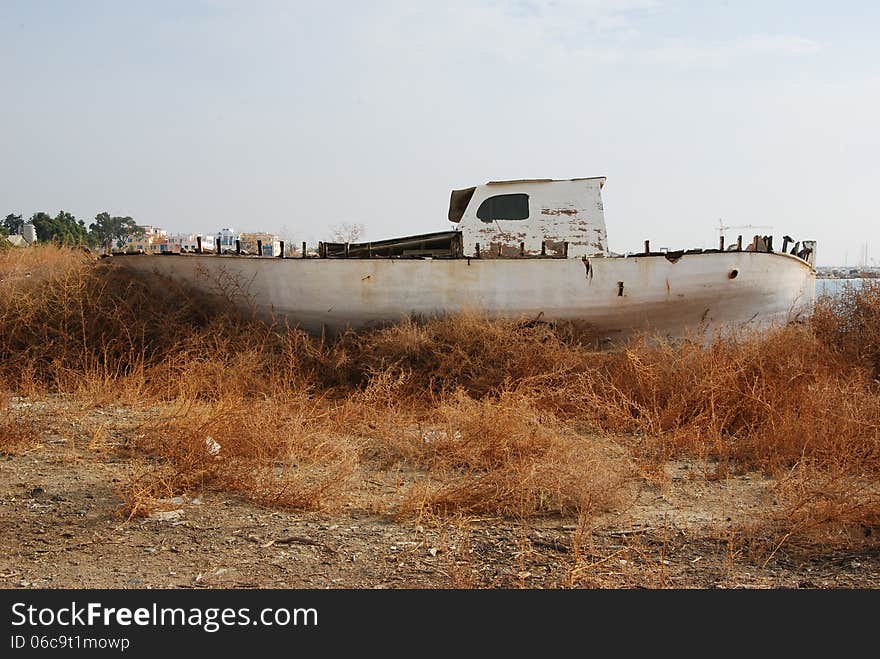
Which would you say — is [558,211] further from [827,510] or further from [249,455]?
[827,510]

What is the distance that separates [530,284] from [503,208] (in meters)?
1.72

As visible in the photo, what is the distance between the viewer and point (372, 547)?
4.48 meters

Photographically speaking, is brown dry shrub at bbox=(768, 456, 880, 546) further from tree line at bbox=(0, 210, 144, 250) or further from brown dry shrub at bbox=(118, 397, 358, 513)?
tree line at bbox=(0, 210, 144, 250)

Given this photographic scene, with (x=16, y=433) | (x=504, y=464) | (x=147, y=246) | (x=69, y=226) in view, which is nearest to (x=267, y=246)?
(x=147, y=246)

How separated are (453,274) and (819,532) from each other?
257 inches

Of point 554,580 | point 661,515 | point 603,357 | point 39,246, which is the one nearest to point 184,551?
point 554,580

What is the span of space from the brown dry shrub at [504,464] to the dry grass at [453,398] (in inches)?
0.8

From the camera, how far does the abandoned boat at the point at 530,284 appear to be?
1052 cm

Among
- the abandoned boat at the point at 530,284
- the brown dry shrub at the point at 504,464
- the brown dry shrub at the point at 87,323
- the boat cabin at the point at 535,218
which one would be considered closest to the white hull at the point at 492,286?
the abandoned boat at the point at 530,284

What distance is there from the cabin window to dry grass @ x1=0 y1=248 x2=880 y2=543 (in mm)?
2087

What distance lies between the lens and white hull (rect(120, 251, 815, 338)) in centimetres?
1052

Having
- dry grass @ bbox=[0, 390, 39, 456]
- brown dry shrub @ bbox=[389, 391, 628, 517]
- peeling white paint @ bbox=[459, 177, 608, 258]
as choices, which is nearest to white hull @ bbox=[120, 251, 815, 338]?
peeling white paint @ bbox=[459, 177, 608, 258]

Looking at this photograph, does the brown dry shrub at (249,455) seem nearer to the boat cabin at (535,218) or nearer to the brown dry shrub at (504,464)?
the brown dry shrub at (504,464)

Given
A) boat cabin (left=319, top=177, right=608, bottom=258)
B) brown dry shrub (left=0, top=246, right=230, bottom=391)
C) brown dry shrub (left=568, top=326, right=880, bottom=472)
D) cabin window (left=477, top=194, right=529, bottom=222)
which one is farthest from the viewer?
cabin window (left=477, top=194, right=529, bottom=222)
